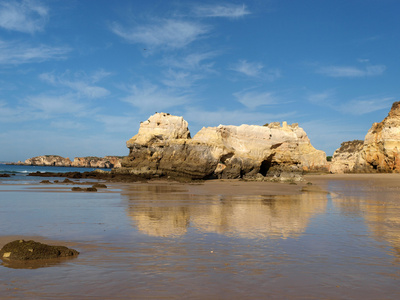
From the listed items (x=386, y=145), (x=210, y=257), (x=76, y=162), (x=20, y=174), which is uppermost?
(x=76, y=162)

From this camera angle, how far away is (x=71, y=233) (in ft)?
→ 24.9

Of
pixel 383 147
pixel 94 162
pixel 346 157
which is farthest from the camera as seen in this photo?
pixel 94 162

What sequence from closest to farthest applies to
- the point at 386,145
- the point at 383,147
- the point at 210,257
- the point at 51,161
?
the point at 210,257 → the point at 386,145 → the point at 383,147 → the point at 51,161

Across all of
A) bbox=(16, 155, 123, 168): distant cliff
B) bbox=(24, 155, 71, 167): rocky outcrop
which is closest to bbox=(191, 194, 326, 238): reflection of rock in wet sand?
bbox=(16, 155, 123, 168): distant cliff

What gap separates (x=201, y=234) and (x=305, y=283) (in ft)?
11.4

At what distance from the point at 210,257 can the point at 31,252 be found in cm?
287

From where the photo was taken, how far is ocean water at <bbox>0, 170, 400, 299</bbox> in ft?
13.4

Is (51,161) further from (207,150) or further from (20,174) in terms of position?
(207,150)

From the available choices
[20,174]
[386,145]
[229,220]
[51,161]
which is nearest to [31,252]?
[229,220]

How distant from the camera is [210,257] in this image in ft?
18.4

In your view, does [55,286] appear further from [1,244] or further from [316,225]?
[316,225]

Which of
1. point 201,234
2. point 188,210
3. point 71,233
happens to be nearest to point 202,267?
point 201,234

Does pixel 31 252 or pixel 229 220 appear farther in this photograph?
pixel 229 220

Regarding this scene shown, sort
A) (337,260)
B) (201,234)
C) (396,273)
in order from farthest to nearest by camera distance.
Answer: (201,234), (337,260), (396,273)
